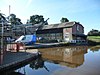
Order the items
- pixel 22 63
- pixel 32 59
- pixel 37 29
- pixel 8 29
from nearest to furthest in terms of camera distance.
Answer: pixel 22 63
pixel 8 29
pixel 32 59
pixel 37 29

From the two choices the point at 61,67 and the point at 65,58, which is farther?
the point at 65,58

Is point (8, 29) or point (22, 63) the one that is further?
point (8, 29)

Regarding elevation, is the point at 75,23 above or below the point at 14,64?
above

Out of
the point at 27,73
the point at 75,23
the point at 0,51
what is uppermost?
the point at 75,23

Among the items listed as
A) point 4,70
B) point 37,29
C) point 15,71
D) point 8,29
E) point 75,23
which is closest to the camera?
point 4,70

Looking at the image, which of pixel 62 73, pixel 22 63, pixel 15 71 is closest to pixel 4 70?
pixel 15 71

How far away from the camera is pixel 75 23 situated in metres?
46.4

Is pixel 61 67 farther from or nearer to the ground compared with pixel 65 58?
nearer to the ground

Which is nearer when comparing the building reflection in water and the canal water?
the canal water

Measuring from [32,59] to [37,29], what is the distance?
36.0m

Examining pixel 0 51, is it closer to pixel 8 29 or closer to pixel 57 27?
pixel 8 29

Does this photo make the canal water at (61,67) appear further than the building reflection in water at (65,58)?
No

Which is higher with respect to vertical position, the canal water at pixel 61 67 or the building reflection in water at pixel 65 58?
the building reflection in water at pixel 65 58

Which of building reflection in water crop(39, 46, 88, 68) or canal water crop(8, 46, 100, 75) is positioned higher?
building reflection in water crop(39, 46, 88, 68)
